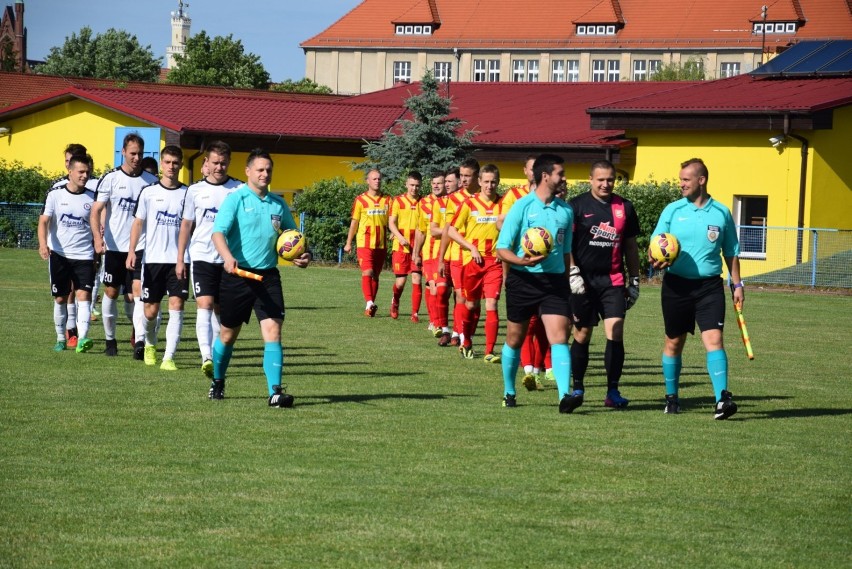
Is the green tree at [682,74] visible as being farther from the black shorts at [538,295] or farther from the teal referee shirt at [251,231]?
the teal referee shirt at [251,231]

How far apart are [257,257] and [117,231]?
14.4ft

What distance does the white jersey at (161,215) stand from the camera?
13.5m

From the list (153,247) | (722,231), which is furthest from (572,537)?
(153,247)

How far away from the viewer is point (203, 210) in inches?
499

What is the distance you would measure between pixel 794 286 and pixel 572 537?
84.5ft

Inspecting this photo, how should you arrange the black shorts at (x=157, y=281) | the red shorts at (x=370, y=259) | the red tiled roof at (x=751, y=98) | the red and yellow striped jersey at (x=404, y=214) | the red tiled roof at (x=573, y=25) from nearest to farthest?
the black shorts at (x=157, y=281), the red and yellow striped jersey at (x=404, y=214), the red shorts at (x=370, y=259), the red tiled roof at (x=751, y=98), the red tiled roof at (x=573, y=25)

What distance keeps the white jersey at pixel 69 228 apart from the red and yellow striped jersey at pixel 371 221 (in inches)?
260

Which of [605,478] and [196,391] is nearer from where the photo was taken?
[605,478]

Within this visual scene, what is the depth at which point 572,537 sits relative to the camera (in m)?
6.77

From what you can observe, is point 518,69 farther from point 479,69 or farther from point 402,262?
point 402,262

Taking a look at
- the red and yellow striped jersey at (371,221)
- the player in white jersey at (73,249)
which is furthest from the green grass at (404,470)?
the red and yellow striped jersey at (371,221)

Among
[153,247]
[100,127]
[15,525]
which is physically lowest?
[15,525]

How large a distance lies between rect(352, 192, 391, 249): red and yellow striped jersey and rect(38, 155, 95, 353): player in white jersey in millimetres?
6604

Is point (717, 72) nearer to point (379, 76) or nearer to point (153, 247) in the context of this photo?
point (379, 76)
